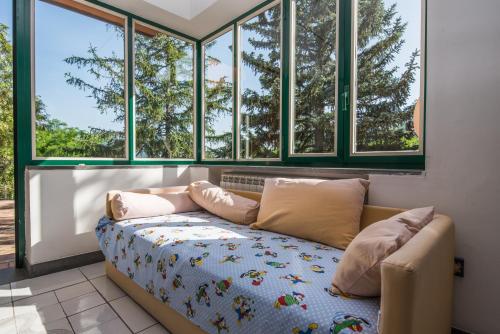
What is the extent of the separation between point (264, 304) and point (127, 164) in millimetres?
2526

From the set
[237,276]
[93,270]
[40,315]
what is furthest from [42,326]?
[237,276]

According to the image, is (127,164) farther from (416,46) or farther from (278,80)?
(416,46)

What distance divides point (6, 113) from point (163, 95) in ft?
4.90

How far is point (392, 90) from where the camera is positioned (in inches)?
73.8

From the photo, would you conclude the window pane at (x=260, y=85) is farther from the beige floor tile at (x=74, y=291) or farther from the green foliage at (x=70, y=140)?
the beige floor tile at (x=74, y=291)

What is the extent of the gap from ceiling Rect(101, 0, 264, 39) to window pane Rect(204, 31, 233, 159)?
0.24 m

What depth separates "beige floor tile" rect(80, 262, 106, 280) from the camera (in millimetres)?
2303

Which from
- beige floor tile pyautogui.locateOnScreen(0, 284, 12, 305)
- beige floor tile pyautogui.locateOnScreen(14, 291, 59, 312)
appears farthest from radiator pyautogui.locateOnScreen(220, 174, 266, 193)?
beige floor tile pyautogui.locateOnScreen(0, 284, 12, 305)

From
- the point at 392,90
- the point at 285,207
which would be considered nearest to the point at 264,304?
the point at 285,207

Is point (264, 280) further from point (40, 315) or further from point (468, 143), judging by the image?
point (40, 315)

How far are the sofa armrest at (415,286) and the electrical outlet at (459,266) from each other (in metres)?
0.56

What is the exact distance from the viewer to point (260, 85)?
2830mm

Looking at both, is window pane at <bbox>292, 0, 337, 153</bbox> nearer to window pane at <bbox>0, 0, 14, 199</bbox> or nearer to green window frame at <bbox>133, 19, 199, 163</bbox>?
green window frame at <bbox>133, 19, 199, 163</bbox>

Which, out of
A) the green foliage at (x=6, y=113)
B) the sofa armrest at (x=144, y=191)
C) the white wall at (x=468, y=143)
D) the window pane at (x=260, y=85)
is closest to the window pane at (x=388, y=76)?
the white wall at (x=468, y=143)
